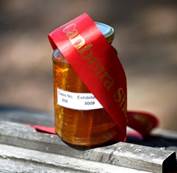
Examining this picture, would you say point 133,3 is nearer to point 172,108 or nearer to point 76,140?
point 172,108

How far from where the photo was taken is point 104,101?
3.72 feet

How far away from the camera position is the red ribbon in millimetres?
1123

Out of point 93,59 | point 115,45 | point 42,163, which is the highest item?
point 93,59

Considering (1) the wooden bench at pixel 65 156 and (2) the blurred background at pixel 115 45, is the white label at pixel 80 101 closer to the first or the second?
(1) the wooden bench at pixel 65 156

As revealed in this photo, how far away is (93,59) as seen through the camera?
1123mm

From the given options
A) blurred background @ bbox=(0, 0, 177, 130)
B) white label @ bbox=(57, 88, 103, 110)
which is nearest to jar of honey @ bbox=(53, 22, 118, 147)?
white label @ bbox=(57, 88, 103, 110)

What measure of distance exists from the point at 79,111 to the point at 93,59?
0.29ft

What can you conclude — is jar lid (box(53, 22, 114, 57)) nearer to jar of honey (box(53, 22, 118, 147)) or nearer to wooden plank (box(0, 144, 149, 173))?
jar of honey (box(53, 22, 118, 147))

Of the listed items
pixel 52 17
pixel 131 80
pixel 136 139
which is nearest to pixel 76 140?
pixel 136 139

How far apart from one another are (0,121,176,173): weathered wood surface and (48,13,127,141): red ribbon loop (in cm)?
7

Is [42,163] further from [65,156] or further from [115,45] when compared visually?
[115,45]

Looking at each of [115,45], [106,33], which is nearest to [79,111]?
[106,33]

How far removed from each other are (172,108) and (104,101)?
6.64ft

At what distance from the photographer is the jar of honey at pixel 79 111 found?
3.73ft
